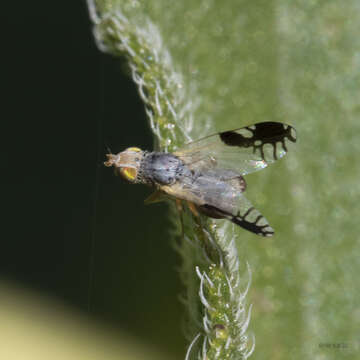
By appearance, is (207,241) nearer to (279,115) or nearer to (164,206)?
(164,206)

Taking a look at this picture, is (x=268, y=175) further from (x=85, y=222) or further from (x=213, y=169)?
(x=85, y=222)

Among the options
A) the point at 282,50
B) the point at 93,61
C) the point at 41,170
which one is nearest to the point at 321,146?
the point at 282,50

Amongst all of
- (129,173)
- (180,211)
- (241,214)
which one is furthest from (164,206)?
(241,214)

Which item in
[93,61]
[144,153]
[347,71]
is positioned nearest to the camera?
[144,153]

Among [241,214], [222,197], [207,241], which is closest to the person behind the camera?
[207,241]

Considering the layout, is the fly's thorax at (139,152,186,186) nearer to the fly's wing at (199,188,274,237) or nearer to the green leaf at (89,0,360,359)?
the green leaf at (89,0,360,359)

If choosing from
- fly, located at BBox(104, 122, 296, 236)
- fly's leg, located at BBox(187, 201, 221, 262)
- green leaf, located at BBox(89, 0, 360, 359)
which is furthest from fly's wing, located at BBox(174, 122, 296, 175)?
fly's leg, located at BBox(187, 201, 221, 262)
